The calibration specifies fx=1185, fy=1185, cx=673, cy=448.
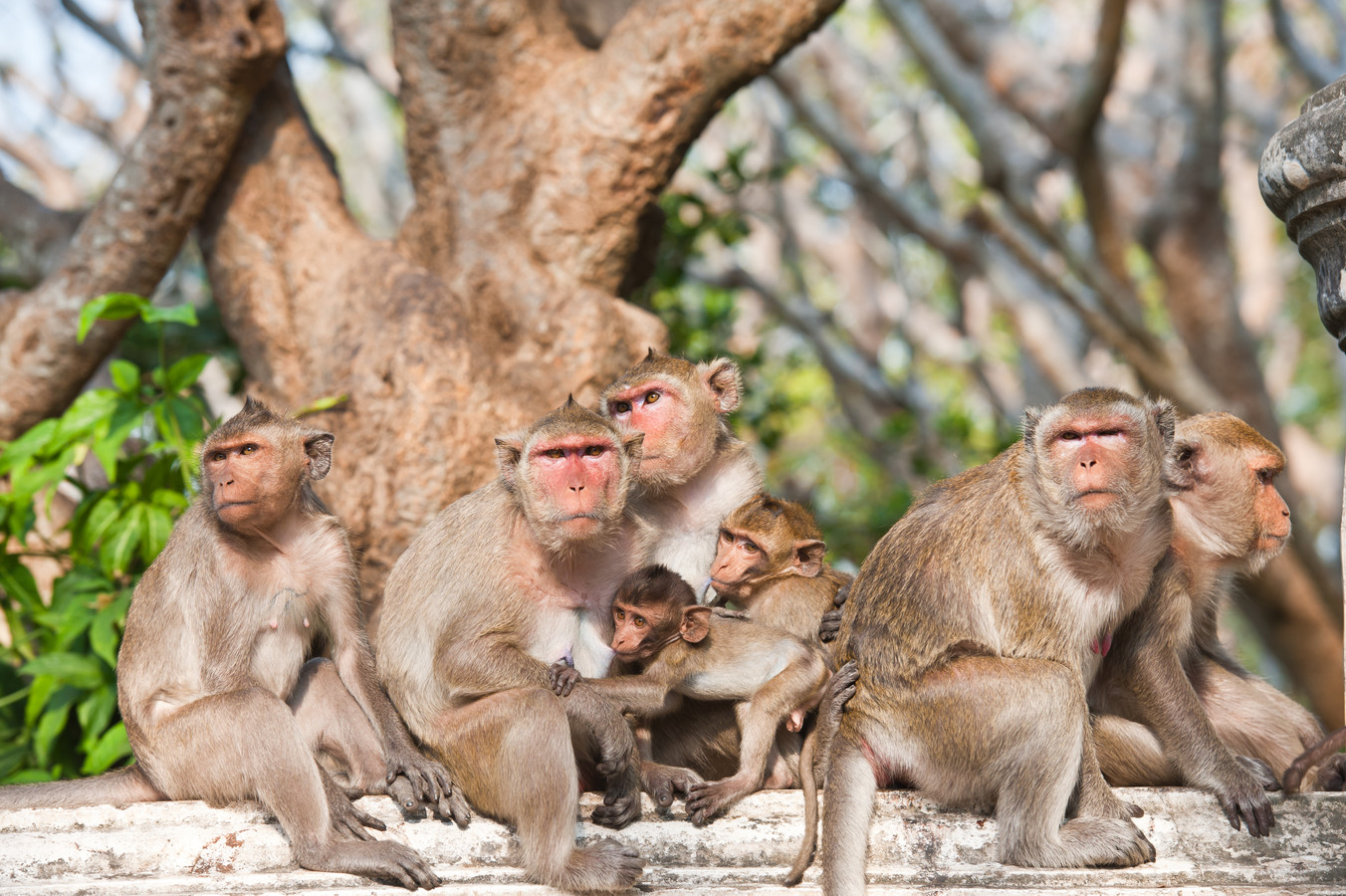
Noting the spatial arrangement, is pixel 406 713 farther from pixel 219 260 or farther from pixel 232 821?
pixel 219 260

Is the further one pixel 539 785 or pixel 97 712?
pixel 97 712

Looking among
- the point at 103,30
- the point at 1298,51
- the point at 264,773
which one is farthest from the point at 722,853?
the point at 103,30

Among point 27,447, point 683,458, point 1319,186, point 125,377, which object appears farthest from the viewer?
point 125,377

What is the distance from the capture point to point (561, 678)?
10.8 feet

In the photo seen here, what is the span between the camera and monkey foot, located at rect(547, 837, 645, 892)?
119 inches

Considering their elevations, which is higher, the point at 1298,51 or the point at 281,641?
the point at 1298,51

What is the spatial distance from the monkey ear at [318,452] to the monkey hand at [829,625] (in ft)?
5.44

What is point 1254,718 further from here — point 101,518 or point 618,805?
point 101,518

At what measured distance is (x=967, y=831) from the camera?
10.5 ft

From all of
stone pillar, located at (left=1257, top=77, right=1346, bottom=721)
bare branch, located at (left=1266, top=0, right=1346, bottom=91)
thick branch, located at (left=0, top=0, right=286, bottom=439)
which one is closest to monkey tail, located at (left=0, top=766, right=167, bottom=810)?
thick branch, located at (left=0, top=0, right=286, bottom=439)

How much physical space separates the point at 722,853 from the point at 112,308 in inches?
131

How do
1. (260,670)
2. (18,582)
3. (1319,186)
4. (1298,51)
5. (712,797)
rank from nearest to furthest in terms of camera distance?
(1319,186), (712,797), (260,670), (18,582), (1298,51)

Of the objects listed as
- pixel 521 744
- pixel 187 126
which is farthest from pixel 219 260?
pixel 521 744

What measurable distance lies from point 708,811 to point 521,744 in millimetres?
550
